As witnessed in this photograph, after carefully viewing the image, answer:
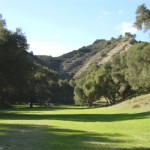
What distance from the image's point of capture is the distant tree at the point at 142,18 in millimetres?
52034

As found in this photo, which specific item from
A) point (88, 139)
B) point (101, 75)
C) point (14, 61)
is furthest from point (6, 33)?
point (101, 75)

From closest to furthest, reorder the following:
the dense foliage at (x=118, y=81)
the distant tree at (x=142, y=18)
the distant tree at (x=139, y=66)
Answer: the distant tree at (x=142, y=18) < the distant tree at (x=139, y=66) < the dense foliage at (x=118, y=81)

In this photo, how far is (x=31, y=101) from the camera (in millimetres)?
136250

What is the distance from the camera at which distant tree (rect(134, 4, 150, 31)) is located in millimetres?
52034

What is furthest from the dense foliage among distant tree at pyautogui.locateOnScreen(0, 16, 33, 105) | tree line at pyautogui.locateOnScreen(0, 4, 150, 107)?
distant tree at pyautogui.locateOnScreen(0, 16, 33, 105)

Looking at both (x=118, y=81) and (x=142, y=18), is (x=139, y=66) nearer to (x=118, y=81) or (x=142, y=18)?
(x=118, y=81)

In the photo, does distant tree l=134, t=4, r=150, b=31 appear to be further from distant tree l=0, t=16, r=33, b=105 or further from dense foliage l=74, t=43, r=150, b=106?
dense foliage l=74, t=43, r=150, b=106

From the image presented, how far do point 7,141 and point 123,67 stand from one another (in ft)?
378

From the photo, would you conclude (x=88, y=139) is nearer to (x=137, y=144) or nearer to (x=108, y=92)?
(x=137, y=144)

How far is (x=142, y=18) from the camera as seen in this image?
171ft

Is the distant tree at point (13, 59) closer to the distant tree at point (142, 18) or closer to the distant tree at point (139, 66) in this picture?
the distant tree at point (142, 18)

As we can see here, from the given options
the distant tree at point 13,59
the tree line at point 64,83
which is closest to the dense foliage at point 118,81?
the tree line at point 64,83

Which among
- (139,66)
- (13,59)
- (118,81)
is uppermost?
(139,66)

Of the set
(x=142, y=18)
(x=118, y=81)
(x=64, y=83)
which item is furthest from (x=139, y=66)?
(x=64, y=83)
